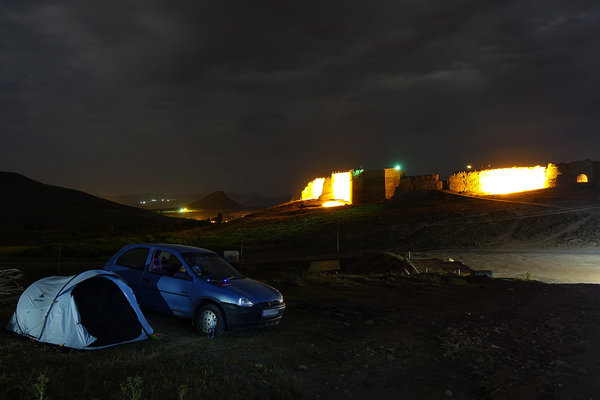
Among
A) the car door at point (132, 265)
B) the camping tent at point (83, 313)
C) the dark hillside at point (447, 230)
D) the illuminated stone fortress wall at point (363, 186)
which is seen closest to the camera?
the camping tent at point (83, 313)

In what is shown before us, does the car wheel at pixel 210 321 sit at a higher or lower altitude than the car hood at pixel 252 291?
lower

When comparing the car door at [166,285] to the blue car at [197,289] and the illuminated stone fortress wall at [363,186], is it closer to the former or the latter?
the blue car at [197,289]

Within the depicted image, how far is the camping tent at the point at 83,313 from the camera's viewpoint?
21.8ft

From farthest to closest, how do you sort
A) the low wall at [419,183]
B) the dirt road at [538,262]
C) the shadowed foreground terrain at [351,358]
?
the low wall at [419,183] < the dirt road at [538,262] < the shadowed foreground terrain at [351,358]

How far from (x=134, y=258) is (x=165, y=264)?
27.9 inches

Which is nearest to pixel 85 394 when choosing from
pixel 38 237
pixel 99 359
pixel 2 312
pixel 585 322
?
pixel 99 359

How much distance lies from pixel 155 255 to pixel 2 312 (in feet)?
11.7

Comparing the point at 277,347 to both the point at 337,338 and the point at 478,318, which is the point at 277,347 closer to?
the point at 337,338

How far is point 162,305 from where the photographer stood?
320 inches

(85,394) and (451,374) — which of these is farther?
(451,374)

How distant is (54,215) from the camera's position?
255 feet

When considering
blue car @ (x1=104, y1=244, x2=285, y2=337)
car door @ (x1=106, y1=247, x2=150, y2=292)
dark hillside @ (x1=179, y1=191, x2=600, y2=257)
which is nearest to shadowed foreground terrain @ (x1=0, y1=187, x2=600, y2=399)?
blue car @ (x1=104, y1=244, x2=285, y2=337)

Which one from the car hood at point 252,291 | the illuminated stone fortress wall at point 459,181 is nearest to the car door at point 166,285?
the car hood at point 252,291

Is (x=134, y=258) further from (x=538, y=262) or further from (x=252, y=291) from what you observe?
(x=538, y=262)
